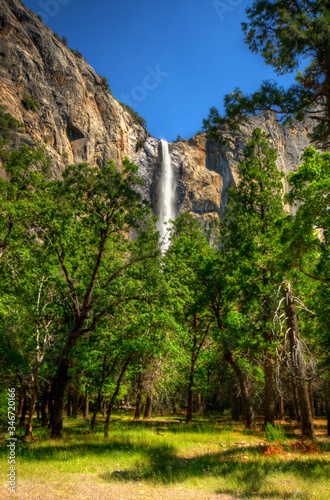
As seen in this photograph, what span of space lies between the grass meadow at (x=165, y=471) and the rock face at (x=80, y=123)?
46.1 meters

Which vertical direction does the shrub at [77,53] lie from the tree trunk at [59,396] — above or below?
above

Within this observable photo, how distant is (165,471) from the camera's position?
7660mm

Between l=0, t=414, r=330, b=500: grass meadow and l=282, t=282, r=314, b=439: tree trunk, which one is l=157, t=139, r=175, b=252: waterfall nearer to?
l=282, t=282, r=314, b=439: tree trunk

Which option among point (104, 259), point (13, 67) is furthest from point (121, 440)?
point (13, 67)

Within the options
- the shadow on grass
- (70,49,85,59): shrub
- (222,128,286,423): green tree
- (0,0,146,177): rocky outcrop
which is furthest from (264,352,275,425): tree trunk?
(70,49,85,59): shrub

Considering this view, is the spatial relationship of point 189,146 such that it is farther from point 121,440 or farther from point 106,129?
point 121,440

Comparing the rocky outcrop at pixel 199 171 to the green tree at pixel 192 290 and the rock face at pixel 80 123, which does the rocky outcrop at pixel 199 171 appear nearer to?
the rock face at pixel 80 123

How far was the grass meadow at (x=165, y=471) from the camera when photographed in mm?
5812

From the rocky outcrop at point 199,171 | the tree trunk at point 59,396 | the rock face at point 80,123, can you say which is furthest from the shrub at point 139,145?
the tree trunk at point 59,396

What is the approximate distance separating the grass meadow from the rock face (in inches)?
1814

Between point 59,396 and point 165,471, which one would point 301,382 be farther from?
point 59,396

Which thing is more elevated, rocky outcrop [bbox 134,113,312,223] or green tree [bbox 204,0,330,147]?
rocky outcrop [bbox 134,113,312,223]

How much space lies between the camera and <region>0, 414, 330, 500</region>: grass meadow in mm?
5812

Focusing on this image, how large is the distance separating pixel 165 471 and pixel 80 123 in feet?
242
